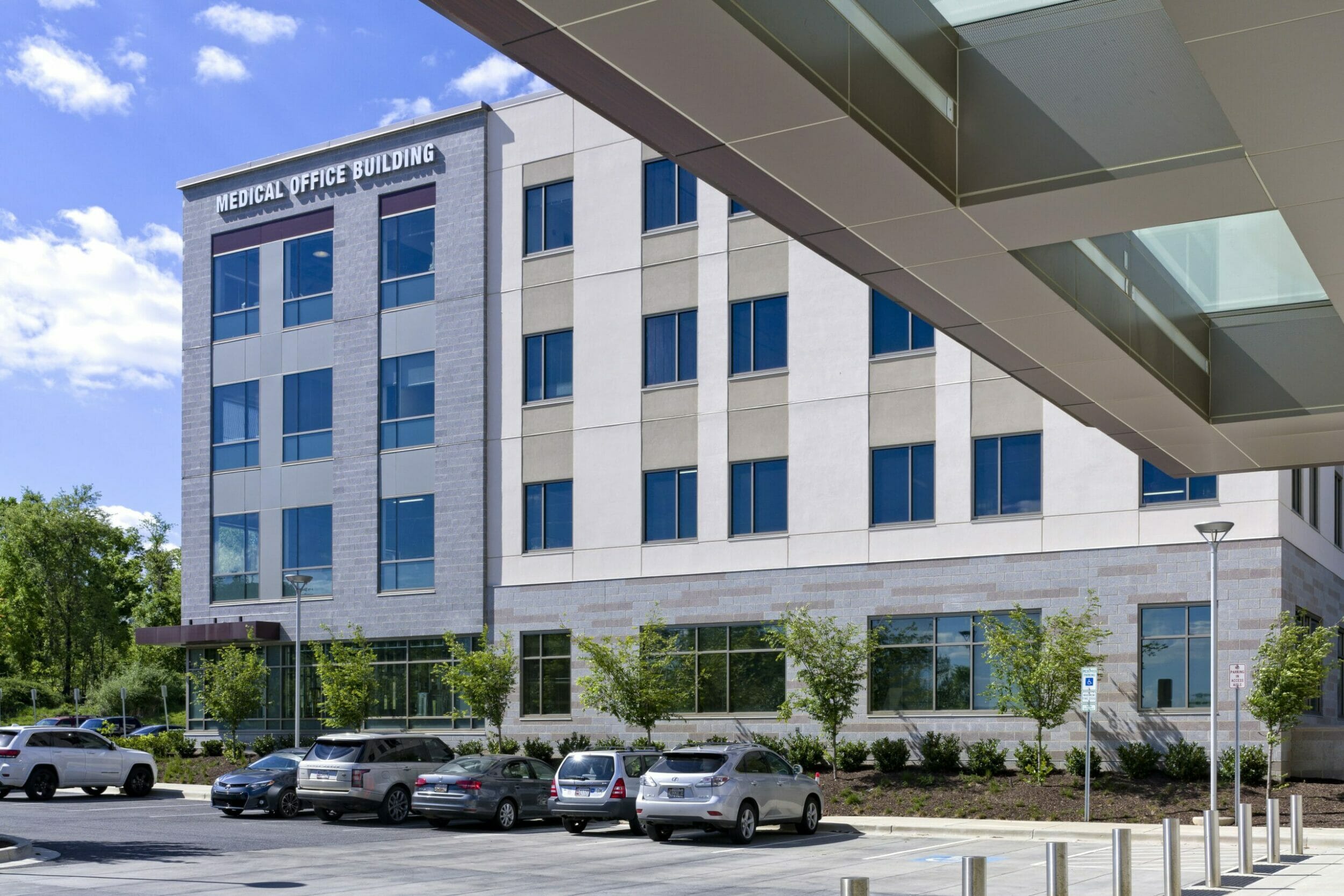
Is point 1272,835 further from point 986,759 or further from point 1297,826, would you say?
point 986,759

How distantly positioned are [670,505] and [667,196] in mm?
8443

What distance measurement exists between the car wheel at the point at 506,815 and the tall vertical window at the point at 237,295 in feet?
79.3

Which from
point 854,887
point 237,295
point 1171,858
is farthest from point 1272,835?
point 237,295

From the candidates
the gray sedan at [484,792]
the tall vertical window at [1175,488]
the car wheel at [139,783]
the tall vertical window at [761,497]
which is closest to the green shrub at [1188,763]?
the tall vertical window at [1175,488]

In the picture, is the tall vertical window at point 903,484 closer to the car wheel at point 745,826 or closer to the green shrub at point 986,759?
the green shrub at point 986,759

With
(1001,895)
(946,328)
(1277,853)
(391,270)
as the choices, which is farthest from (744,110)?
(391,270)

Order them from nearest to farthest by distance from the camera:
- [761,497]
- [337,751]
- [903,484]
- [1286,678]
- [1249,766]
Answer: [1286,678] → [337,751] → [1249,766] → [903,484] → [761,497]

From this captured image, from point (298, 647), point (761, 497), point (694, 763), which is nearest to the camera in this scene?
point (694, 763)

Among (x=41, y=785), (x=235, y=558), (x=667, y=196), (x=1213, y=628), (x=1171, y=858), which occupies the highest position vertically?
(x=667, y=196)

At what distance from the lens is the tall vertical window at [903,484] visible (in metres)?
34.5

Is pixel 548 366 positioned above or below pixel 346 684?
above

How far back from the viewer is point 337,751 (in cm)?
2866

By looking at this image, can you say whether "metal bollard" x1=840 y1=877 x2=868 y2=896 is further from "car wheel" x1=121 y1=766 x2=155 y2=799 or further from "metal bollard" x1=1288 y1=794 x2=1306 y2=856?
"car wheel" x1=121 y1=766 x2=155 y2=799

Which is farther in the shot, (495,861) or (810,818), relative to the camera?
(810,818)
